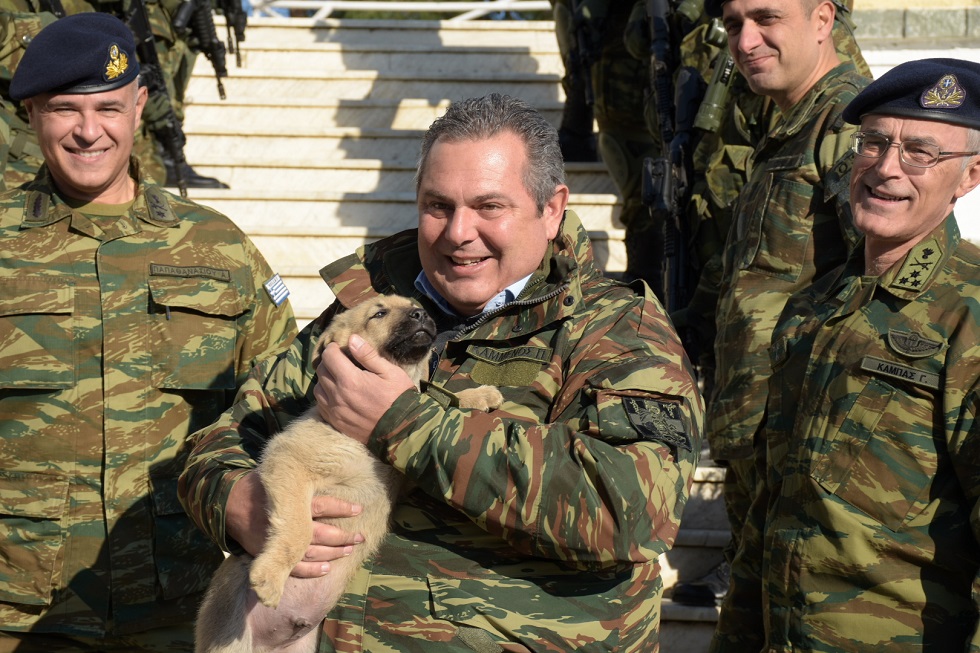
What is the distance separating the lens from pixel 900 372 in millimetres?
2582

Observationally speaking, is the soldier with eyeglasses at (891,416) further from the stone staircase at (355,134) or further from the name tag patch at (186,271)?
the stone staircase at (355,134)

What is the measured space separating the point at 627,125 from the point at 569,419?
208 inches

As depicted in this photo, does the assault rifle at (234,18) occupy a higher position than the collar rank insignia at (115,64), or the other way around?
the collar rank insignia at (115,64)

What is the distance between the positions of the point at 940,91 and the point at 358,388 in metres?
1.66

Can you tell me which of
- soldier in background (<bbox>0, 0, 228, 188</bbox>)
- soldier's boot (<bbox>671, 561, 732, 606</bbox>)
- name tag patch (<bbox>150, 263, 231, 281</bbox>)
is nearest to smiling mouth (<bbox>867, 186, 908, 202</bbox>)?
name tag patch (<bbox>150, 263, 231, 281</bbox>)

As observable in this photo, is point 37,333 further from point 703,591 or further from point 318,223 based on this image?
point 318,223

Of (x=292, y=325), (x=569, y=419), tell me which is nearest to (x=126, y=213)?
(x=292, y=325)

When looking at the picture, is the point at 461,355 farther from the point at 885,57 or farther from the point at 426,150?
the point at 885,57

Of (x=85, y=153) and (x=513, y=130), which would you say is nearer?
(x=513, y=130)

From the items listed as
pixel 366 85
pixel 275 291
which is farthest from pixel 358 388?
pixel 366 85

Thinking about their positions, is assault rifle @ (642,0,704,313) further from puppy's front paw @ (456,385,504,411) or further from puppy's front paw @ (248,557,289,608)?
puppy's front paw @ (248,557,289,608)

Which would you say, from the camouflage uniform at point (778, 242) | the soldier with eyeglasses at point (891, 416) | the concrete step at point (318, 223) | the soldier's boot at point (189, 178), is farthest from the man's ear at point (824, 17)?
the soldier's boot at point (189, 178)

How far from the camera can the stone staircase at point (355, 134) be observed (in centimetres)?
671

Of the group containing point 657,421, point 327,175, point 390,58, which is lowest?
point 327,175
